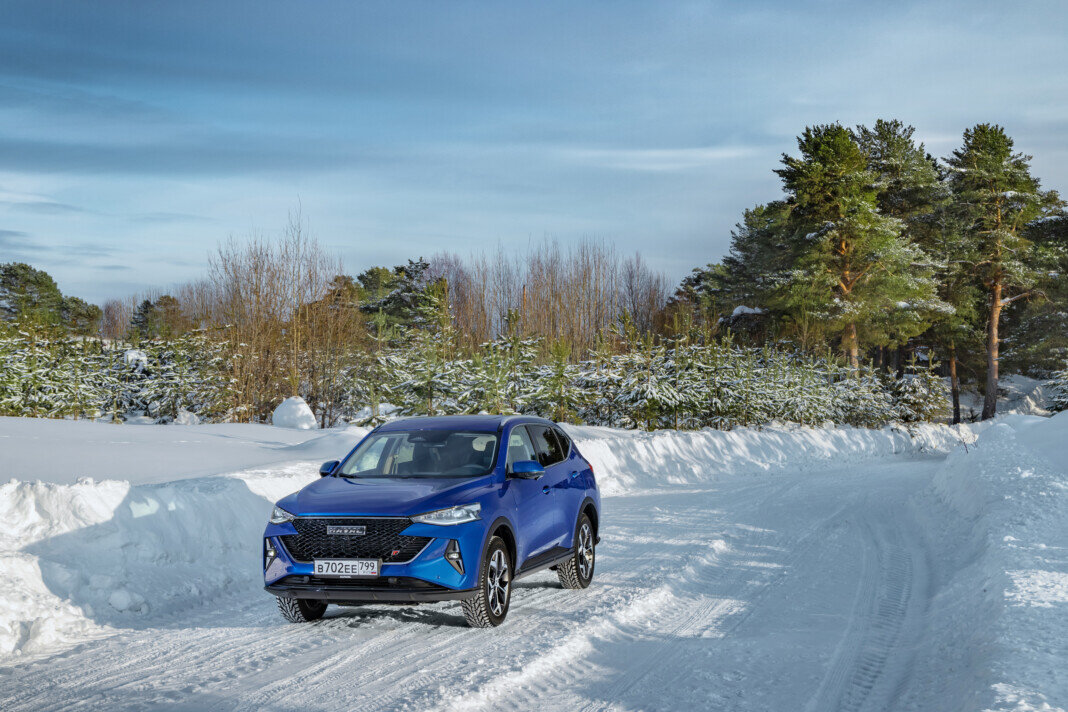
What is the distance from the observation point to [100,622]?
7.57 m

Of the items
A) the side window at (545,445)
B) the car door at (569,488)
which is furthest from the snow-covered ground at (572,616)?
the side window at (545,445)

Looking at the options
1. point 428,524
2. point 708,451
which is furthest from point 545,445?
point 708,451

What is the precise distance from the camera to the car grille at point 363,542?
6.99 meters

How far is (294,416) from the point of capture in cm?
2612

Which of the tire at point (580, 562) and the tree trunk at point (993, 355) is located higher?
the tree trunk at point (993, 355)

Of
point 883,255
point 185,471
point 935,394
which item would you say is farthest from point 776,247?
point 185,471

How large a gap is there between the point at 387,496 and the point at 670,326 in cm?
3525

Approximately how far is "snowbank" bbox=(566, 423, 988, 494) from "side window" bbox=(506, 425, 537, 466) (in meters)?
11.2

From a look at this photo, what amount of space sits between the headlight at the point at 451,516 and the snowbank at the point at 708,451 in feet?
42.5

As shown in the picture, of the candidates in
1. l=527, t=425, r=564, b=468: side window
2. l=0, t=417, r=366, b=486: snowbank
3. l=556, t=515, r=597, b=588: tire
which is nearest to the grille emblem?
l=527, t=425, r=564, b=468: side window

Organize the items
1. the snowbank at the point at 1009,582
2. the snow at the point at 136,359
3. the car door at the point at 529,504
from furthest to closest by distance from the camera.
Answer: the snow at the point at 136,359 < the car door at the point at 529,504 < the snowbank at the point at 1009,582

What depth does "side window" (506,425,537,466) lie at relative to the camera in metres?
8.54

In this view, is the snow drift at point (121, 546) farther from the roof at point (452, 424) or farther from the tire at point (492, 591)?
the tire at point (492, 591)

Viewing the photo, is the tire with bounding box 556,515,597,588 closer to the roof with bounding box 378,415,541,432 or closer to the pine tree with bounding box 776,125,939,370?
the roof with bounding box 378,415,541,432
